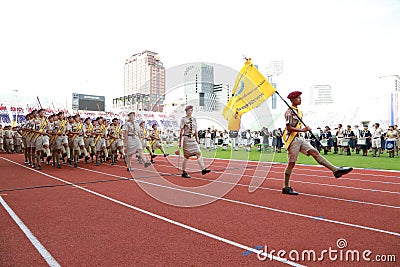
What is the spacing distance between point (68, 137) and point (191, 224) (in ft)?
33.1

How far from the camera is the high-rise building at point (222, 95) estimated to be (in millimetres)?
7105

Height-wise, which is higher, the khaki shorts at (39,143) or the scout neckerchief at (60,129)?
the scout neckerchief at (60,129)

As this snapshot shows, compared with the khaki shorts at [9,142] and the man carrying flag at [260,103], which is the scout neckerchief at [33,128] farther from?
the khaki shorts at [9,142]

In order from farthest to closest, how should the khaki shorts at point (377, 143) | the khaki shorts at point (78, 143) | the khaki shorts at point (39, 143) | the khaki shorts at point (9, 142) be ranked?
the khaki shorts at point (9, 142) → the khaki shorts at point (377, 143) → the khaki shorts at point (78, 143) → the khaki shorts at point (39, 143)

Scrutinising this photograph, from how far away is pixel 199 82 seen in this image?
627 cm

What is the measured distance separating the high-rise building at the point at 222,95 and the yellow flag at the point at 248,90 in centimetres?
13

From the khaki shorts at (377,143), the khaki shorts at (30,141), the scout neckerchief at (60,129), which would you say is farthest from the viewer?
the khaki shorts at (377,143)

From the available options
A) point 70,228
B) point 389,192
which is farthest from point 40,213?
point 389,192

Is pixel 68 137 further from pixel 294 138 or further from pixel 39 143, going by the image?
A: pixel 294 138

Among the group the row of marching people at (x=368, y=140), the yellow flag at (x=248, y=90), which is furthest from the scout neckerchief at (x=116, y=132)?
the row of marching people at (x=368, y=140)

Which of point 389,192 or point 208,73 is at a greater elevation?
point 208,73

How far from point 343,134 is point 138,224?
723 inches

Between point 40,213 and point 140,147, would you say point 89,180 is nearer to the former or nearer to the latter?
point 140,147

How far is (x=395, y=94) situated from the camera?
25.6m
